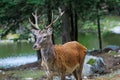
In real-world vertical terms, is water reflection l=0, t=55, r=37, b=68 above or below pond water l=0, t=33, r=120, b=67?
above

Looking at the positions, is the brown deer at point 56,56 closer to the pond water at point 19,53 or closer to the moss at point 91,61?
the moss at point 91,61

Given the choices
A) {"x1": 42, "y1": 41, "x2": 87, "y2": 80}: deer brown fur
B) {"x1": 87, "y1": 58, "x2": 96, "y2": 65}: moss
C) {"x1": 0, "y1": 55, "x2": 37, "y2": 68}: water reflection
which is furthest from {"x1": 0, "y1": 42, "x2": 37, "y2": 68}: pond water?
{"x1": 42, "y1": 41, "x2": 87, "y2": 80}: deer brown fur

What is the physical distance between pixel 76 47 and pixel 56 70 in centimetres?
167

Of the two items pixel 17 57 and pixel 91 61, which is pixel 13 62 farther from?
pixel 91 61

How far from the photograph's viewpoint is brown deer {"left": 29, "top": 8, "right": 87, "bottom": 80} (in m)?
9.27

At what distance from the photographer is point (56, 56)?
9.74m

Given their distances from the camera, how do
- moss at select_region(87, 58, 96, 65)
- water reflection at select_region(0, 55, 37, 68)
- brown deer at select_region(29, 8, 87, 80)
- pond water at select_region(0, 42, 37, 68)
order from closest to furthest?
brown deer at select_region(29, 8, 87, 80) → moss at select_region(87, 58, 96, 65) → water reflection at select_region(0, 55, 37, 68) → pond water at select_region(0, 42, 37, 68)

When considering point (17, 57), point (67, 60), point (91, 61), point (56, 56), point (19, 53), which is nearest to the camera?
point (56, 56)

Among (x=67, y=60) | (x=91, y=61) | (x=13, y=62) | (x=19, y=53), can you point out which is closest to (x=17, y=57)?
(x=13, y=62)

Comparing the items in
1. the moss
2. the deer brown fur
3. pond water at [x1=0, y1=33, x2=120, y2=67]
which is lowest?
pond water at [x1=0, y1=33, x2=120, y2=67]

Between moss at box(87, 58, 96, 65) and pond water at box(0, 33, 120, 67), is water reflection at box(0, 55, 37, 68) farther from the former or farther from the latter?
moss at box(87, 58, 96, 65)

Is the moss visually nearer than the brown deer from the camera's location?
No

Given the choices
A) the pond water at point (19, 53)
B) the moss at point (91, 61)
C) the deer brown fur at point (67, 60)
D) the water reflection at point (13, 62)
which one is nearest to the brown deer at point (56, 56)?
the deer brown fur at point (67, 60)

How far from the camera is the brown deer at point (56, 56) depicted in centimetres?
927
